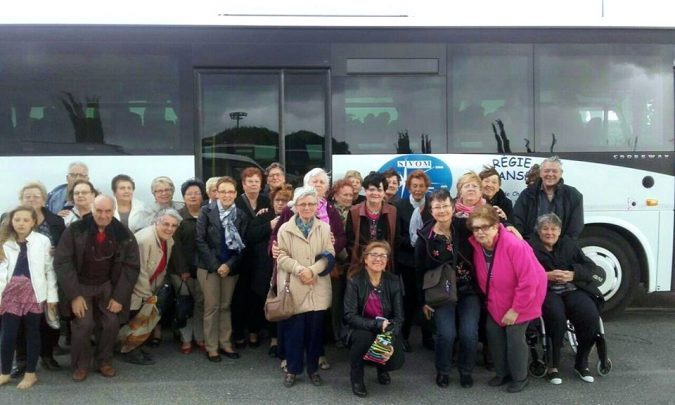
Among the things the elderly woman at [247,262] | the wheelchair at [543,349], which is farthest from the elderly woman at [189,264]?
the wheelchair at [543,349]

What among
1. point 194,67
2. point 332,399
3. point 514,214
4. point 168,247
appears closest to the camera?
point 332,399

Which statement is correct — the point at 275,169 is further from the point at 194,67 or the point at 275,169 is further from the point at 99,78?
the point at 99,78

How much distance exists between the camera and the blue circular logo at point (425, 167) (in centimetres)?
639

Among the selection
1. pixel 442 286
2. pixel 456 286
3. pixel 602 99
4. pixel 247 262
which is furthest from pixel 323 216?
pixel 602 99

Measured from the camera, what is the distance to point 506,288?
4.70 meters

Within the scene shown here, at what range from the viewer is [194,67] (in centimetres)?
633

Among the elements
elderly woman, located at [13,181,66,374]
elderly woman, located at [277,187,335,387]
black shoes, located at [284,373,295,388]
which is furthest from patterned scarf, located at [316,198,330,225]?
elderly woman, located at [13,181,66,374]

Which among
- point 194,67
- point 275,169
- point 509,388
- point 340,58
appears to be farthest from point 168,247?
point 509,388

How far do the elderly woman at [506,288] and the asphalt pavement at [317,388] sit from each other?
232 mm

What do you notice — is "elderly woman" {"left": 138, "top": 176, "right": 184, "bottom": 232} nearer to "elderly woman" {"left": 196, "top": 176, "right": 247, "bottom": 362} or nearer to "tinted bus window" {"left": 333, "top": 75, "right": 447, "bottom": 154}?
"elderly woman" {"left": 196, "top": 176, "right": 247, "bottom": 362}

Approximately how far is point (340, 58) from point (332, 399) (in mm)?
3594

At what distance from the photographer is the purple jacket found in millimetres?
4578

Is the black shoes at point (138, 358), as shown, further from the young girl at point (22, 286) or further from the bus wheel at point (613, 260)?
the bus wheel at point (613, 260)

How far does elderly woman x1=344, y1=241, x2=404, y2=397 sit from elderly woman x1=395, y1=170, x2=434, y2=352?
68 cm
